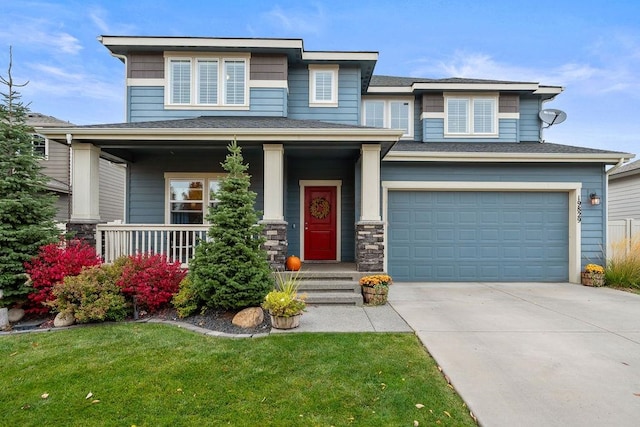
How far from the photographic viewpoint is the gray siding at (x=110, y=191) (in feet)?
44.2

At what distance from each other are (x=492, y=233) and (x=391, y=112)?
465cm

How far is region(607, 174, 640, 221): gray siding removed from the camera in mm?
11633

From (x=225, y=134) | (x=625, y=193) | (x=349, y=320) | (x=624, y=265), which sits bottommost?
(x=349, y=320)

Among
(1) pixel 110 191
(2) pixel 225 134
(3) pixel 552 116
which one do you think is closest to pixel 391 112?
(3) pixel 552 116

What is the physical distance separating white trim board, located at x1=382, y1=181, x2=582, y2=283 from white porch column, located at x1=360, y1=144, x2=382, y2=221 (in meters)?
1.42

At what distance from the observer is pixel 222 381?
3.09 meters

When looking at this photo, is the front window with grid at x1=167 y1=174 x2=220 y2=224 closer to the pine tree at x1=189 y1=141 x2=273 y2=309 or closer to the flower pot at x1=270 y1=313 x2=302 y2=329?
the pine tree at x1=189 y1=141 x2=273 y2=309

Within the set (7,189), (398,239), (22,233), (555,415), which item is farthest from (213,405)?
(398,239)

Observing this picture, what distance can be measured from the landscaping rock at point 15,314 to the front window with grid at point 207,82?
564 centimetres

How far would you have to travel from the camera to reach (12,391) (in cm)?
293

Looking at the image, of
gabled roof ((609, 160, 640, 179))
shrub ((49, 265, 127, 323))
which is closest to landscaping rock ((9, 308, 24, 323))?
shrub ((49, 265, 127, 323))

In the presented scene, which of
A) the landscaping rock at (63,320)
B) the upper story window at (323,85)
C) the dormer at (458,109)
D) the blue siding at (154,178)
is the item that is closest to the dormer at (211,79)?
the upper story window at (323,85)

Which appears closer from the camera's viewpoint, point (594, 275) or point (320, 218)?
point (594, 275)

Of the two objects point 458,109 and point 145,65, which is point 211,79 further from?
point 458,109
